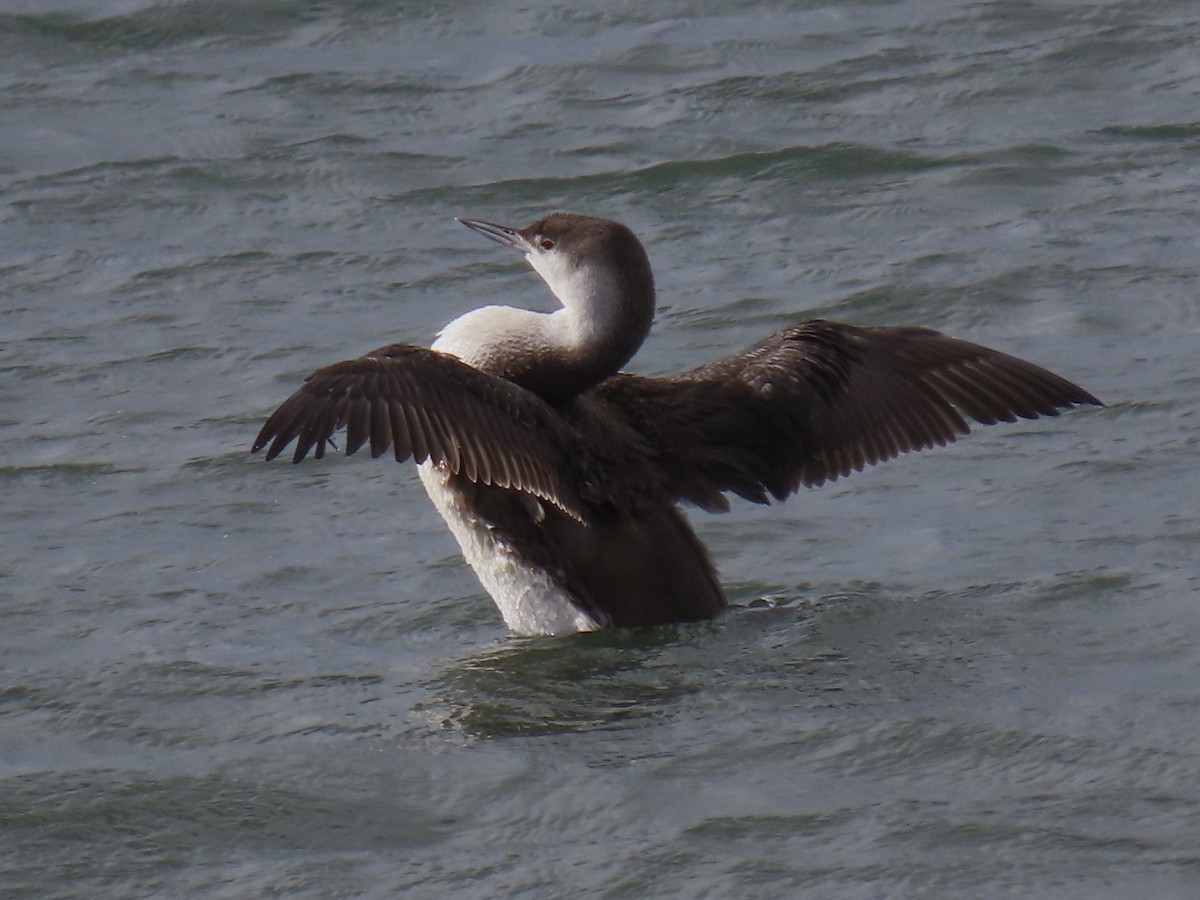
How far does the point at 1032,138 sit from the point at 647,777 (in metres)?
6.15

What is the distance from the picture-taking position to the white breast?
19.9 feet

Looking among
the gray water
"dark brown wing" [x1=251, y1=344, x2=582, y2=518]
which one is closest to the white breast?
the gray water

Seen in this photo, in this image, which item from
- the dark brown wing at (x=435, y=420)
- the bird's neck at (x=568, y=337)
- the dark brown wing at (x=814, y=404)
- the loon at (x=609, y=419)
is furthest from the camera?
the dark brown wing at (x=814, y=404)

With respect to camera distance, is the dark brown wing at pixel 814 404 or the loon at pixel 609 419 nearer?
the loon at pixel 609 419

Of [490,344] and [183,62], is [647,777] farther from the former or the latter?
[183,62]

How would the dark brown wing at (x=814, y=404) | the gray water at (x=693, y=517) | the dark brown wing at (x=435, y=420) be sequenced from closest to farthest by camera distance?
the gray water at (x=693, y=517) → the dark brown wing at (x=435, y=420) → the dark brown wing at (x=814, y=404)

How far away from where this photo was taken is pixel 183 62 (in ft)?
38.7

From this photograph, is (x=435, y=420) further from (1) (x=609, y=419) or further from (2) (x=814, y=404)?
(2) (x=814, y=404)

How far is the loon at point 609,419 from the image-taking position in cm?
572

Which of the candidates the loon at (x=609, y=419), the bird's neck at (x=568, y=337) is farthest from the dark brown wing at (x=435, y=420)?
the bird's neck at (x=568, y=337)

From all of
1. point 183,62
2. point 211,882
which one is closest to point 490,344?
point 211,882

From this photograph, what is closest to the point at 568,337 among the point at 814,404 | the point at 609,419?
the point at 609,419

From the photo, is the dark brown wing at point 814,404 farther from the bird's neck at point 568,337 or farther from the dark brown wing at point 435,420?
the dark brown wing at point 435,420

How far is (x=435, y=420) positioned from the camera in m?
5.66
